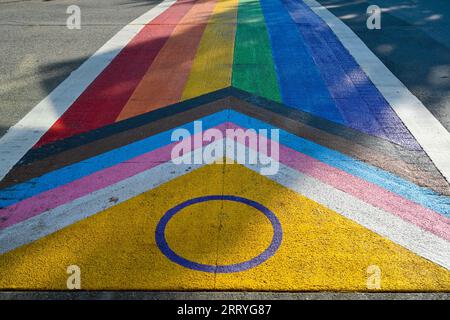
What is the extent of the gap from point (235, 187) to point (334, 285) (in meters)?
1.44

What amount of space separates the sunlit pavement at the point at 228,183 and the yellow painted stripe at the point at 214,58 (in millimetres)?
53

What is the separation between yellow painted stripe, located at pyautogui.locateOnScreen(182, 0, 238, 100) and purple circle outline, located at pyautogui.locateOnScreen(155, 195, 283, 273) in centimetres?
260

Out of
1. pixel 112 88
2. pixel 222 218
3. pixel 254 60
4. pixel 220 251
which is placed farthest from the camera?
pixel 254 60

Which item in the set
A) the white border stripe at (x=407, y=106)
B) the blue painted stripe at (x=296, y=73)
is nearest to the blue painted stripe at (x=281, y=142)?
the white border stripe at (x=407, y=106)

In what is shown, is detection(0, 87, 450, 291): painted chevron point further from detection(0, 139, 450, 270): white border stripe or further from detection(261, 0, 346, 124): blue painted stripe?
detection(261, 0, 346, 124): blue painted stripe

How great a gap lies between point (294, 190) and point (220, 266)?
1.22 m

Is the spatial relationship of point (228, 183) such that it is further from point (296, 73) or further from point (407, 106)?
point (296, 73)

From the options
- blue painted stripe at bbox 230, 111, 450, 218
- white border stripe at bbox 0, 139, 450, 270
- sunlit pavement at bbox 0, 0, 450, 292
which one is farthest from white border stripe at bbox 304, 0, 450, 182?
white border stripe at bbox 0, 139, 450, 270

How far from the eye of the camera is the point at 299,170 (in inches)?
176

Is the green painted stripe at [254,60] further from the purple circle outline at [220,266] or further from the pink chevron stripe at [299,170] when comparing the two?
the purple circle outline at [220,266]

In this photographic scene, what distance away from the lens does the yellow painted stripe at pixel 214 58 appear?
6.65 metres

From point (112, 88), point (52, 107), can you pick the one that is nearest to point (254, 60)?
point (112, 88)
